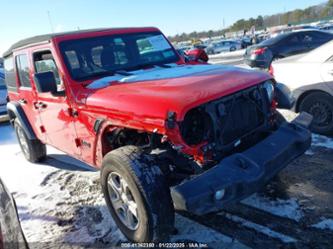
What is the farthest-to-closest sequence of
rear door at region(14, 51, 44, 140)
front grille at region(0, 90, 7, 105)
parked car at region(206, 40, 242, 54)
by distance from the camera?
parked car at region(206, 40, 242, 54) < front grille at region(0, 90, 7, 105) < rear door at region(14, 51, 44, 140)

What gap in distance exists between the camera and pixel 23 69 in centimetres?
539

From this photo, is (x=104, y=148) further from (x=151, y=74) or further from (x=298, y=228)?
(x=298, y=228)

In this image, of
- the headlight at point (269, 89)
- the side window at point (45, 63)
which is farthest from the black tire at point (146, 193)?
the side window at point (45, 63)

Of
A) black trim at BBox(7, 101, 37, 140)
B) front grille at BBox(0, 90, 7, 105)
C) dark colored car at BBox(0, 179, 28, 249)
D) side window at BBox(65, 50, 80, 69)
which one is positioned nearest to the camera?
dark colored car at BBox(0, 179, 28, 249)

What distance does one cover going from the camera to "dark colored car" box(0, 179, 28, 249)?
229 cm

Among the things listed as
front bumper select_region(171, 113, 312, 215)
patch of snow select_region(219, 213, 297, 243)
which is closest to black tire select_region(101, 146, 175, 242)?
front bumper select_region(171, 113, 312, 215)

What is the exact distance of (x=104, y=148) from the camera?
12.6 feet

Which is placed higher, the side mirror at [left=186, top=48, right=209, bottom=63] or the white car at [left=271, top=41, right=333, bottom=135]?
the side mirror at [left=186, top=48, right=209, bottom=63]

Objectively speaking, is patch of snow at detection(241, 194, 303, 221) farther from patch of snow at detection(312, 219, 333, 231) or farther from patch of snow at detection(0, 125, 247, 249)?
patch of snow at detection(0, 125, 247, 249)

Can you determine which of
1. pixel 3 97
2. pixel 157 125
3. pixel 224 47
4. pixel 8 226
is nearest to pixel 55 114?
pixel 157 125

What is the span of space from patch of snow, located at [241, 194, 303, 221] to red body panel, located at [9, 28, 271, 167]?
3.90ft

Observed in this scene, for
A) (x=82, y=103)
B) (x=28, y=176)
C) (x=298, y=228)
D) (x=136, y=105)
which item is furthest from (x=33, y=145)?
(x=298, y=228)

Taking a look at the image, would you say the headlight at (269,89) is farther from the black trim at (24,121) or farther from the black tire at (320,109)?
the black trim at (24,121)

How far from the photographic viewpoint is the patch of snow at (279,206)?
11.9 feet
